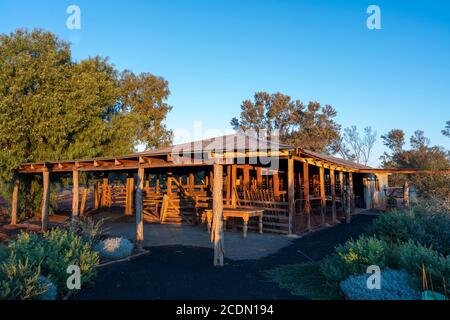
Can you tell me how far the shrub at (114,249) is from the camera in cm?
769

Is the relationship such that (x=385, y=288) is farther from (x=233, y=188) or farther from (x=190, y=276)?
(x=233, y=188)

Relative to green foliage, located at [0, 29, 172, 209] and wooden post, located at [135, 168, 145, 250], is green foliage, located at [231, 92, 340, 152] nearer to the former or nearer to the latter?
green foliage, located at [0, 29, 172, 209]

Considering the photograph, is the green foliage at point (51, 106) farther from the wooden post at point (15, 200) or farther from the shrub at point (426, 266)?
the shrub at point (426, 266)

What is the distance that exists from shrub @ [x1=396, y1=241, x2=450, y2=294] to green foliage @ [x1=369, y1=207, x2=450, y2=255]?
1.18 m

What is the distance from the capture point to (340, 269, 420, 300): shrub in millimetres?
4293

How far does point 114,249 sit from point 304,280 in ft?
15.8

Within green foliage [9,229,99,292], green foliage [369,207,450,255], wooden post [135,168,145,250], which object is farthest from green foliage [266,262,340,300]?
wooden post [135,168,145,250]

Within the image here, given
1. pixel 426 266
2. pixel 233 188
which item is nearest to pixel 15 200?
pixel 233 188

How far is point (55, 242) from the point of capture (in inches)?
247
